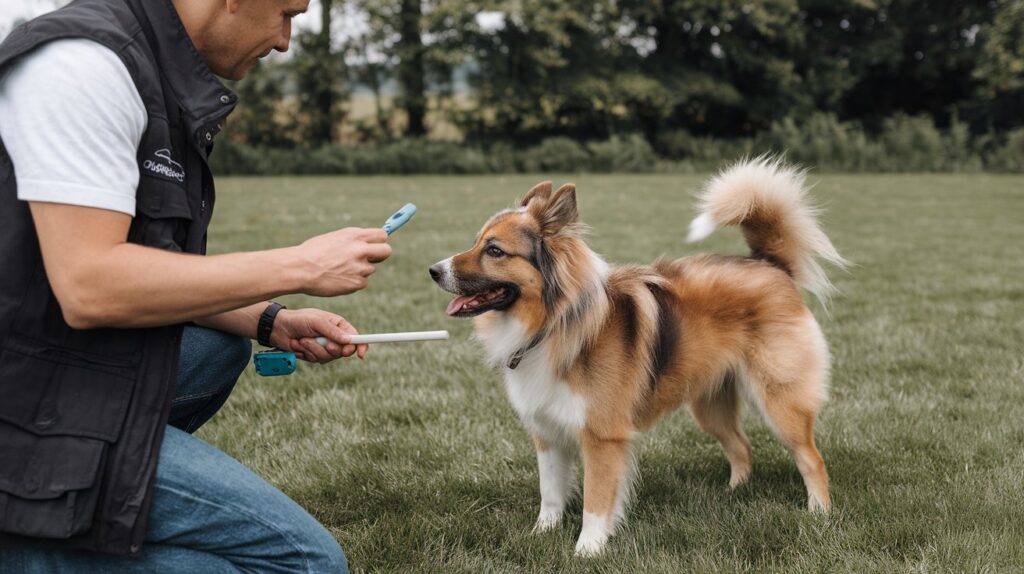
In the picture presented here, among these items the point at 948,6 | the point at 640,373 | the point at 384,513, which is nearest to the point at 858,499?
the point at 640,373

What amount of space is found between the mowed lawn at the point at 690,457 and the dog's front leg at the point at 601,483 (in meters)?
0.07

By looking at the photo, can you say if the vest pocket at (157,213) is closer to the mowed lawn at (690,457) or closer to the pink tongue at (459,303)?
the pink tongue at (459,303)

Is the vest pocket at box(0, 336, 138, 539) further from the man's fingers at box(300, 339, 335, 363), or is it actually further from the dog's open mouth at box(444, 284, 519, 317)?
the dog's open mouth at box(444, 284, 519, 317)

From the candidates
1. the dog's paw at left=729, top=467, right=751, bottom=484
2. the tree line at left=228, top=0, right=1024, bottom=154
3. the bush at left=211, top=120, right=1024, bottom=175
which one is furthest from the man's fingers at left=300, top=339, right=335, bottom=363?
the tree line at left=228, top=0, right=1024, bottom=154

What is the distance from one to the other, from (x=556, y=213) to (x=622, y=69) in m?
26.6

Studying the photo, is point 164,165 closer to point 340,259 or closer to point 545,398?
point 340,259

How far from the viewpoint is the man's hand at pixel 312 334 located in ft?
8.16

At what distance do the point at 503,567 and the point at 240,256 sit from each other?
4.92 feet

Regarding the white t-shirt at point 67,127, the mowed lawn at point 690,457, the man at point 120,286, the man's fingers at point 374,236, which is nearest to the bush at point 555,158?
the mowed lawn at point 690,457

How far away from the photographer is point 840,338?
5707 mm

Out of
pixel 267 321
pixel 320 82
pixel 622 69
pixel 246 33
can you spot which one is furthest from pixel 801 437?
pixel 622 69

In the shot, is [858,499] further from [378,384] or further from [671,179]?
[671,179]

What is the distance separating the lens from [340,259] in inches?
72.1

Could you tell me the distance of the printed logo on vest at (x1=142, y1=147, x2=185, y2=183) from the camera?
1.78 metres
